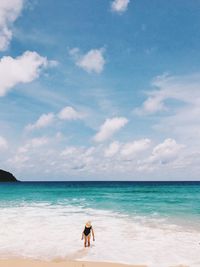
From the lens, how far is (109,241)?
15.8m

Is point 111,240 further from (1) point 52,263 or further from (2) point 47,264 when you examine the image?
Answer: (2) point 47,264

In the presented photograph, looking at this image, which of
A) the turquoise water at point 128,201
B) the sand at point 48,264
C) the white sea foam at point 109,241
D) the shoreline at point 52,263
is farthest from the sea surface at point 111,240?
the turquoise water at point 128,201

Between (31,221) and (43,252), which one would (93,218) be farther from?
(43,252)

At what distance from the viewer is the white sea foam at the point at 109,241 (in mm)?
13094

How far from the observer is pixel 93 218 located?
2383cm

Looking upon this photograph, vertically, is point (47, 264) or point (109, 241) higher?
point (109, 241)

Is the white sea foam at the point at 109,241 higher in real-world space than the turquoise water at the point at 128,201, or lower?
lower

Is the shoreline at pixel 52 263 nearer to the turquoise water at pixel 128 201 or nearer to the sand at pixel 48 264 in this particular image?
the sand at pixel 48 264

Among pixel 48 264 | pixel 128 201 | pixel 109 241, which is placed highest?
pixel 128 201

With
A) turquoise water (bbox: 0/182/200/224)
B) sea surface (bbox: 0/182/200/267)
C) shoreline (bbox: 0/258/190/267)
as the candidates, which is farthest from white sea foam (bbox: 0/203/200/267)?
turquoise water (bbox: 0/182/200/224)

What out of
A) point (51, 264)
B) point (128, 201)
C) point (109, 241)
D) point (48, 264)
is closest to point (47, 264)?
point (48, 264)

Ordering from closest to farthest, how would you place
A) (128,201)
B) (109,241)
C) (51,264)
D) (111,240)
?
(51,264) → (109,241) → (111,240) → (128,201)

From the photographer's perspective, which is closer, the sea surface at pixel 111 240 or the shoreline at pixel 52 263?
the shoreline at pixel 52 263

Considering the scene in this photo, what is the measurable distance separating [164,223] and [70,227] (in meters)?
6.65
